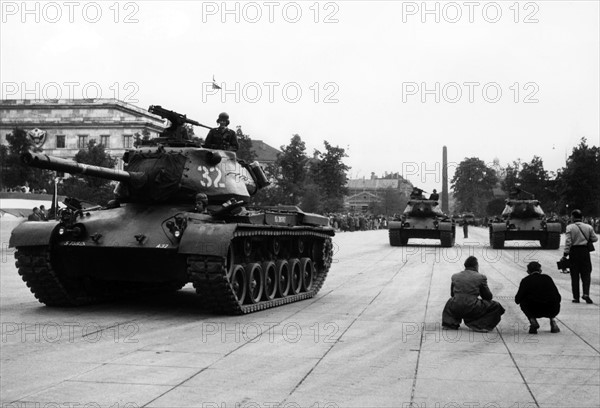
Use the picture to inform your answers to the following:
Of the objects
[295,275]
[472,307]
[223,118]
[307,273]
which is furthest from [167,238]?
[307,273]

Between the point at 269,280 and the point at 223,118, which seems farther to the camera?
the point at 223,118

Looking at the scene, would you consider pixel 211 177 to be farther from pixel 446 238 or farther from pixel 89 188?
pixel 89 188

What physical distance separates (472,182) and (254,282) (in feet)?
499

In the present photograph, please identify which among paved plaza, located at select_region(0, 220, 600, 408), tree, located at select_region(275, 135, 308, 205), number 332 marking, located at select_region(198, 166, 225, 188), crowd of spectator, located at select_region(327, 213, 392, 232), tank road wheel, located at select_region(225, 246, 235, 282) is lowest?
crowd of spectator, located at select_region(327, 213, 392, 232)

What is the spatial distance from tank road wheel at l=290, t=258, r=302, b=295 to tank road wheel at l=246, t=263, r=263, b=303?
1.59m

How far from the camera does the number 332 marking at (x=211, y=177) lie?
1424 centimetres

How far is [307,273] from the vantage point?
1686cm

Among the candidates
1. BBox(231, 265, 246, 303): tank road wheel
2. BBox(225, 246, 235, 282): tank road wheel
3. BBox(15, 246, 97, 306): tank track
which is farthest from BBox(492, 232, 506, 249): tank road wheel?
BBox(15, 246, 97, 306): tank track

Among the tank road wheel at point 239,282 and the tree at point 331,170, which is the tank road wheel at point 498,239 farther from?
the tree at point 331,170

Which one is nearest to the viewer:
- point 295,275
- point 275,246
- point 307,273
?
point 275,246

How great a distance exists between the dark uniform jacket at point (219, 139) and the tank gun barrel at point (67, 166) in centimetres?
207

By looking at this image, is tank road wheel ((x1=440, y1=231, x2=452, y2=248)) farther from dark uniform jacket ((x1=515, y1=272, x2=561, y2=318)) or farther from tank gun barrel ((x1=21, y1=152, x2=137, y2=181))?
dark uniform jacket ((x1=515, y1=272, x2=561, y2=318))

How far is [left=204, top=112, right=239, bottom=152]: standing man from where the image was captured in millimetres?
15355

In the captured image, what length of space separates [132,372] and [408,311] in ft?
22.2
